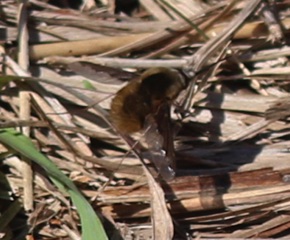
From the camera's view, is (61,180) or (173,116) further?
(173,116)

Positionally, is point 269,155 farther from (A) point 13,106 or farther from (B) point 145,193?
(A) point 13,106

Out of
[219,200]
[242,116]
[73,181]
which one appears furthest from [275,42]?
[73,181]

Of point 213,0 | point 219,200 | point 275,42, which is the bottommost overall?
point 219,200

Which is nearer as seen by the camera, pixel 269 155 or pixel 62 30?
pixel 269 155

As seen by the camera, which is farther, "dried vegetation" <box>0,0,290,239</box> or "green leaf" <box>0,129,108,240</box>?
"dried vegetation" <box>0,0,290,239</box>
